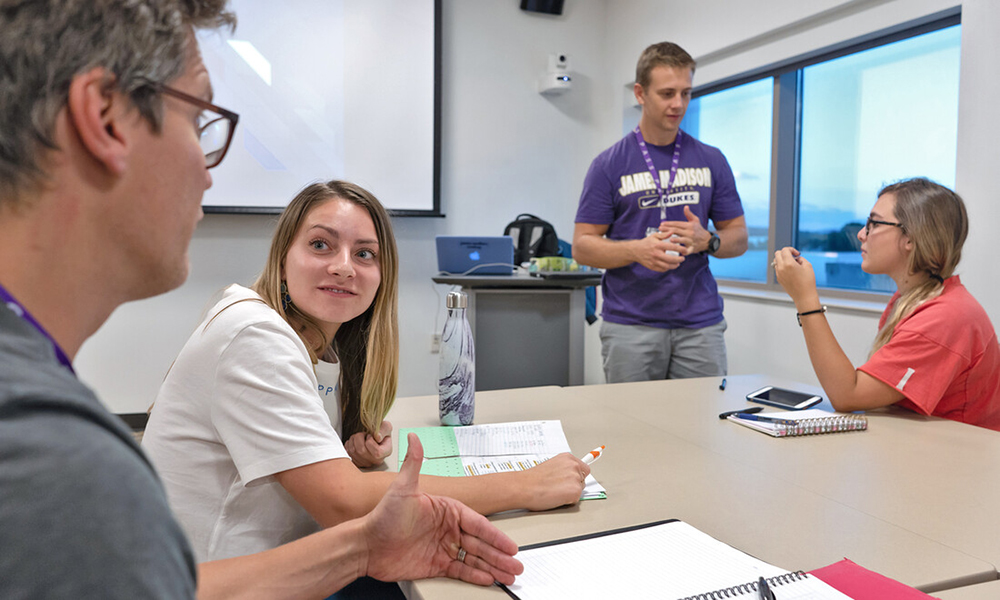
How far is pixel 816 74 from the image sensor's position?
3.44 m

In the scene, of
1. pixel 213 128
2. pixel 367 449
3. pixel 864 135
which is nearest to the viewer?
pixel 213 128

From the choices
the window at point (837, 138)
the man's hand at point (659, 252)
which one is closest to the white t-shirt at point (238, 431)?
the man's hand at point (659, 252)

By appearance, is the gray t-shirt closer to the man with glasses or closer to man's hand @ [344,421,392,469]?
the man with glasses

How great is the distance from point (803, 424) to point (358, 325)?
0.98m

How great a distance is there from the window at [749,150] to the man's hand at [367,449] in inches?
120

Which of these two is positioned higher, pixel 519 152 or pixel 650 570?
pixel 519 152

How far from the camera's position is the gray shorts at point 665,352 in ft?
7.63

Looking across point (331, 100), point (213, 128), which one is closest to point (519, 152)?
point (331, 100)

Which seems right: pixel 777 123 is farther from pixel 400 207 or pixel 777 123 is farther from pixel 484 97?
pixel 400 207

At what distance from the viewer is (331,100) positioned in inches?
159

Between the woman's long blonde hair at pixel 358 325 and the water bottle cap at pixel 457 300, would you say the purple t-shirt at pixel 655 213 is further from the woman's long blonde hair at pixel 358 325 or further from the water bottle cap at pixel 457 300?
the woman's long blonde hair at pixel 358 325

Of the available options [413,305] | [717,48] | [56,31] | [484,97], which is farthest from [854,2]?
[56,31]

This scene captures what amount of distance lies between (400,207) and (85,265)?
3.84 metres

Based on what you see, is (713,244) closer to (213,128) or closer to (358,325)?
(358,325)
